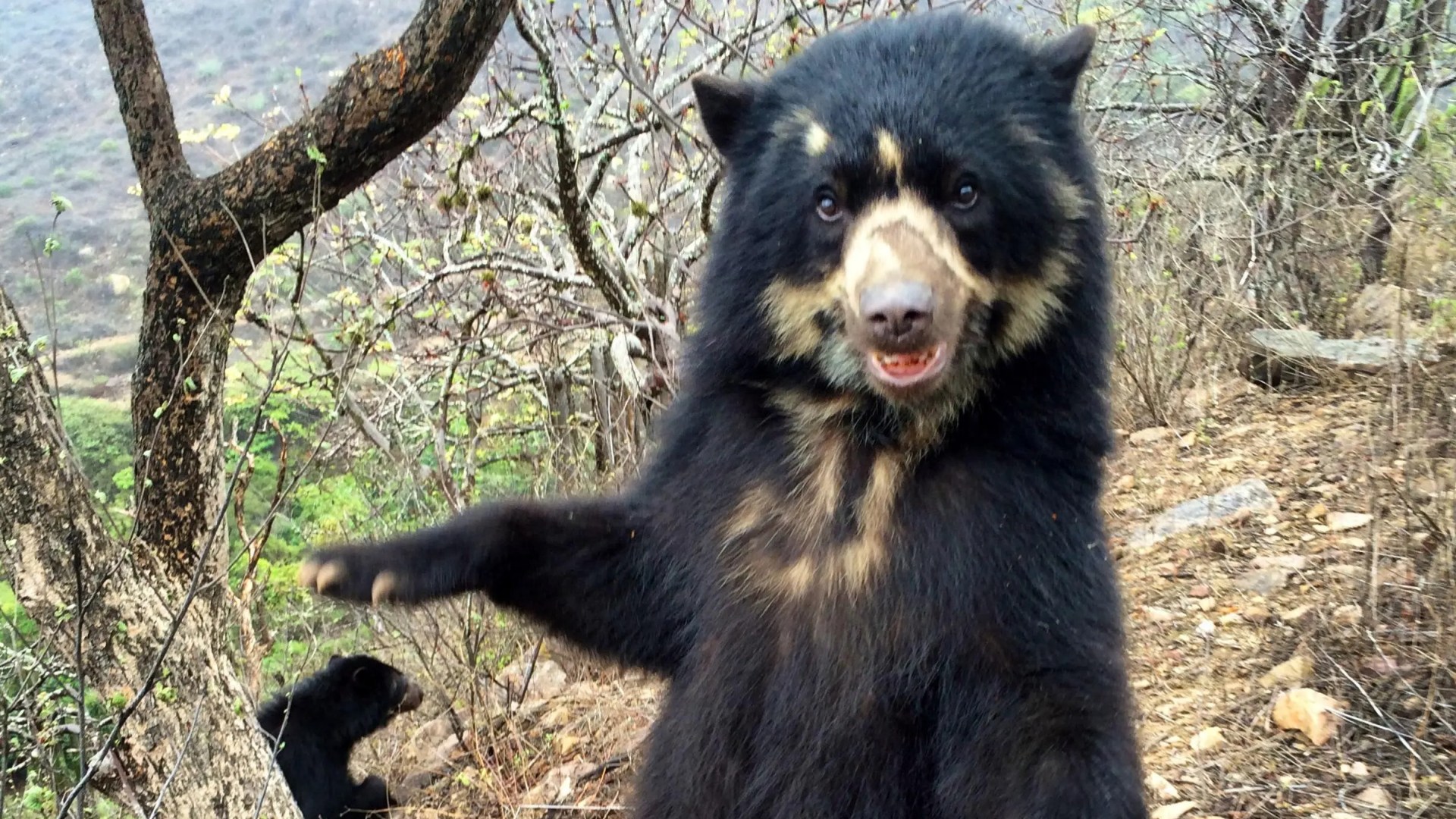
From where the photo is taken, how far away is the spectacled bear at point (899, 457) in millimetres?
2426

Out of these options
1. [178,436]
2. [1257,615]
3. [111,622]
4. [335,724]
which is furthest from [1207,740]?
[335,724]

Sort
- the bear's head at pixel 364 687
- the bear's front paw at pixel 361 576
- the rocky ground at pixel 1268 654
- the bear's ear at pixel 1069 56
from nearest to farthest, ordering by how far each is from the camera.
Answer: the bear's ear at pixel 1069 56 < the bear's front paw at pixel 361 576 < the rocky ground at pixel 1268 654 < the bear's head at pixel 364 687

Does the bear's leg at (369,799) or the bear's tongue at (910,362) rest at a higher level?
the bear's tongue at (910,362)

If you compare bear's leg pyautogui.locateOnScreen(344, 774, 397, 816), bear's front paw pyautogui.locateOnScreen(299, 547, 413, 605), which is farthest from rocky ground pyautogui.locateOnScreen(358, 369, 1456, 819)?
bear's front paw pyautogui.locateOnScreen(299, 547, 413, 605)

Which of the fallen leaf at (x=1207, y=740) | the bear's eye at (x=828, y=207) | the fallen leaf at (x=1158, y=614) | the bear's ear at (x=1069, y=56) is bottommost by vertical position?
the fallen leaf at (x=1207, y=740)

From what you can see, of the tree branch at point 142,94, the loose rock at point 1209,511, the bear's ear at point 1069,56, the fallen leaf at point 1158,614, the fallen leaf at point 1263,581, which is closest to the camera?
the bear's ear at point 1069,56

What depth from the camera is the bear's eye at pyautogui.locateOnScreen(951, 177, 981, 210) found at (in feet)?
8.18

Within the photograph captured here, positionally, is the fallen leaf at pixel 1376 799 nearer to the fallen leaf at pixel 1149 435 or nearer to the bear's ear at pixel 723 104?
the bear's ear at pixel 723 104

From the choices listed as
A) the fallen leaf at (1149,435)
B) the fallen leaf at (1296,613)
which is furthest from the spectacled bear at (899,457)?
the fallen leaf at (1149,435)

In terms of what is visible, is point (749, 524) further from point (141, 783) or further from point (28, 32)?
point (28, 32)

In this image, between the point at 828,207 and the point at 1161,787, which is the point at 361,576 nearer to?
the point at 828,207

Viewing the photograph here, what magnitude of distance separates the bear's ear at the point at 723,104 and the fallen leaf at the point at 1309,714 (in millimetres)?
2460

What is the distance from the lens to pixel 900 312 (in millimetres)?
2309

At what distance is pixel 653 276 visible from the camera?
809 centimetres
